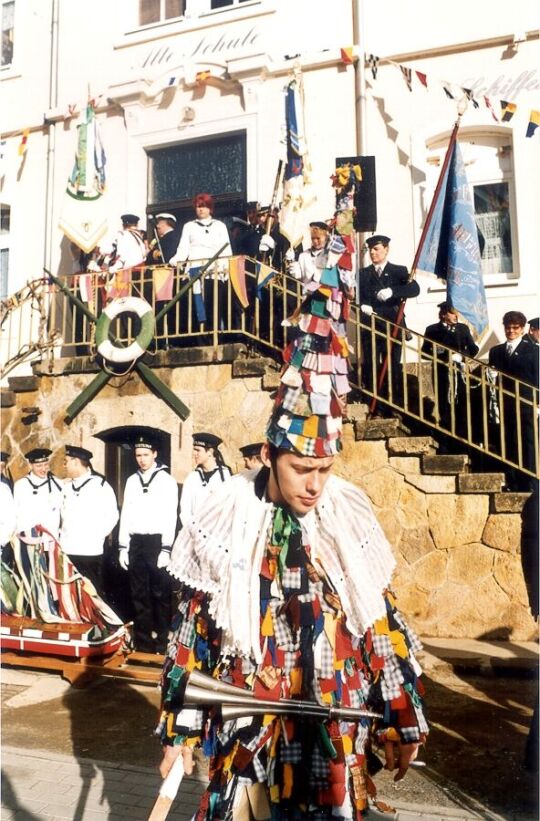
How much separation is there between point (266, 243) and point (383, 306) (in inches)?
54.2

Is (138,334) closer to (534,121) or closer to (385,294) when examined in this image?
(385,294)

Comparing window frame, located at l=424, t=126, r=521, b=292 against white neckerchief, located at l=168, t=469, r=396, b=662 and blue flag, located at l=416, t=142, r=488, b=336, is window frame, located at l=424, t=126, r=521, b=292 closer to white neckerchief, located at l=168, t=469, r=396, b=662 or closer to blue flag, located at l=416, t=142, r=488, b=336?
blue flag, located at l=416, t=142, r=488, b=336

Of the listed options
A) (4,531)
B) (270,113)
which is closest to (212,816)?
(4,531)

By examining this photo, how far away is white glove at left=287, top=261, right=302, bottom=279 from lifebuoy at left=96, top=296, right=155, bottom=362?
1454mm

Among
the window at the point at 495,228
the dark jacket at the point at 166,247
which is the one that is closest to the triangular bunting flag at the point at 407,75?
the window at the point at 495,228

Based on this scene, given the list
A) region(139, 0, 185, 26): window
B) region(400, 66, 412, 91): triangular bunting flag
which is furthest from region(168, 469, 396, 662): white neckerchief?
region(139, 0, 185, 26): window

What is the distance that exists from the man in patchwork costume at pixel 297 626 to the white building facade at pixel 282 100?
16.7 feet

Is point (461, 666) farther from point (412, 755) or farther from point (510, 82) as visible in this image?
point (510, 82)

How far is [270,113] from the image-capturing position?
800 centimetres

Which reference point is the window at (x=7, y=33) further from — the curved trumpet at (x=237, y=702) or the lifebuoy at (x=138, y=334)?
the curved trumpet at (x=237, y=702)

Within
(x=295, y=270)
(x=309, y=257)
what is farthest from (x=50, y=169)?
(x=309, y=257)

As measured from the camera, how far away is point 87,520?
6211mm

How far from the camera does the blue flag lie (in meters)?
6.38

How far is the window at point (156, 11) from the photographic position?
7.44 meters
